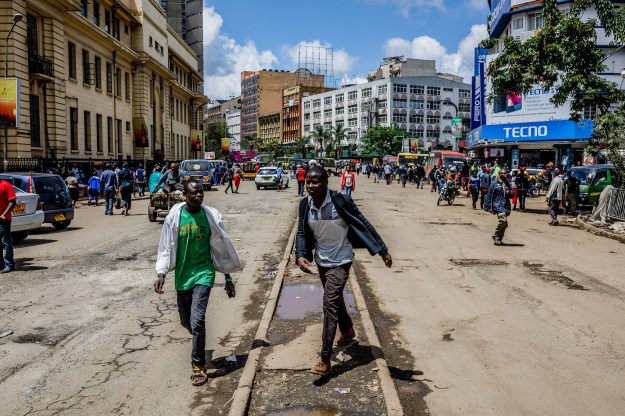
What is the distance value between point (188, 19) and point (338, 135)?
121 feet

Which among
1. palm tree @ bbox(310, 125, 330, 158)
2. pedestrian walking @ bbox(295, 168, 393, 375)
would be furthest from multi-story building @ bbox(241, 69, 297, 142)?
pedestrian walking @ bbox(295, 168, 393, 375)

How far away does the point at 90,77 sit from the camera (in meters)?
38.2

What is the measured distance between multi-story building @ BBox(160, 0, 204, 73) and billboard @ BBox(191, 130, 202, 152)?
32.8m

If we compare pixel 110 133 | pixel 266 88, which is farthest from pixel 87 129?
pixel 266 88

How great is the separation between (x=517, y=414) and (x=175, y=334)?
364 cm

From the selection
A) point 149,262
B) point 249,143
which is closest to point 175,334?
point 149,262

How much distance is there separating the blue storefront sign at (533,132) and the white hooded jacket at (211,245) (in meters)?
38.0

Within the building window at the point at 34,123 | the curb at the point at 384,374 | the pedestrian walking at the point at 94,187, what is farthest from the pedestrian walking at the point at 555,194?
the building window at the point at 34,123

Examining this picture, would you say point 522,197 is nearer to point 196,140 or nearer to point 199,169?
point 199,169

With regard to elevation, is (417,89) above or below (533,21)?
above

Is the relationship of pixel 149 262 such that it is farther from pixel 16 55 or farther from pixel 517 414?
pixel 16 55

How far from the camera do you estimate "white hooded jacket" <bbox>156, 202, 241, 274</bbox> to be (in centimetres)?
504

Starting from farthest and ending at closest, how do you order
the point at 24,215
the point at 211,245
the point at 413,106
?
the point at 413,106 < the point at 24,215 < the point at 211,245

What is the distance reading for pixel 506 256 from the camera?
12164mm
